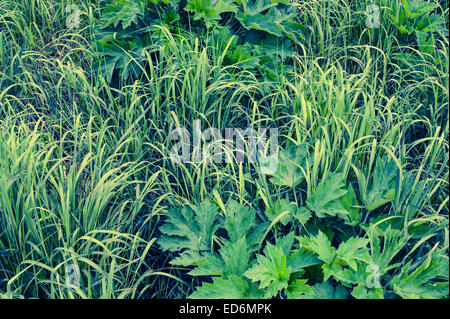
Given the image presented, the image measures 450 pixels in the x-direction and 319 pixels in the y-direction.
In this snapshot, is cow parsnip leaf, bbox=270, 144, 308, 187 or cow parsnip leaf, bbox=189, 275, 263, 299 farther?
cow parsnip leaf, bbox=270, 144, 308, 187

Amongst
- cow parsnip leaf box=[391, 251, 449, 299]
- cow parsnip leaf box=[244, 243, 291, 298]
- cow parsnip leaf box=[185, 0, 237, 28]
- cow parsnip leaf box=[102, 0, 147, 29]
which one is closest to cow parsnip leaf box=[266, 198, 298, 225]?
cow parsnip leaf box=[244, 243, 291, 298]

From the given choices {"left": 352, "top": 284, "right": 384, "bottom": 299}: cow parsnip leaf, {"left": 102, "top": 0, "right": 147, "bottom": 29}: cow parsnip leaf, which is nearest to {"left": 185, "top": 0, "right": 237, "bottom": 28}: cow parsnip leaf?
{"left": 102, "top": 0, "right": 147, "bottom": 29}: cow parsnip leaf

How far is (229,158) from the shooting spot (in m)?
1.57

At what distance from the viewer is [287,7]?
221 cm

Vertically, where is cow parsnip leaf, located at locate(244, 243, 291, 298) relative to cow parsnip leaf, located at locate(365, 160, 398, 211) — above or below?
below

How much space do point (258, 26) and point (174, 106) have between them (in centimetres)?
57

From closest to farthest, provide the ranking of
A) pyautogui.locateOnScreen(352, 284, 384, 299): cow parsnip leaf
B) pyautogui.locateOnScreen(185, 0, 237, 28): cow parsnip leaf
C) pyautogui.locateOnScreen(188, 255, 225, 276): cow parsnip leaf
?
pyautogui.locateOnScreen(352, 284, 384, 299): cow parsnip leaf < pyautogui.locateOnScreen(188, 255, 225, 276): cow parsnip leaf < pyautogui.locateOnScreen(185, 0, 237, 28): cow parsnip leaf

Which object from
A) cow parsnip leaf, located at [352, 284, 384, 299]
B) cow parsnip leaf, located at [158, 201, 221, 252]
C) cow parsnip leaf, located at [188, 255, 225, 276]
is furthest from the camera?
cow parsnip leaf, located at [158, 201, 221, 252]

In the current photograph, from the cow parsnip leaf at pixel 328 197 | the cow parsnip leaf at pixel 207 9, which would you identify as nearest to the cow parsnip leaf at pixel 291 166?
the cow parsnip leaf at pixel 328 197

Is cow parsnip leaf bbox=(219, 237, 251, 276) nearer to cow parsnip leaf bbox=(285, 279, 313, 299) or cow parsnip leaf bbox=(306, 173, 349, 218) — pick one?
cow parsnip leaf bbox=(285, 279, 313, 299)

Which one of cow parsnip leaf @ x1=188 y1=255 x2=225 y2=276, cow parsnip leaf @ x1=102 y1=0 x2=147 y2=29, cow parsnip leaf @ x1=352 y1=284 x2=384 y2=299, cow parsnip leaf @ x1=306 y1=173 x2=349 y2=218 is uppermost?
cow parsnip leaf @ x1=102 y1=0 x2=147 y2=29

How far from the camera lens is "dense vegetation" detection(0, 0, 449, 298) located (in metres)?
1.37
